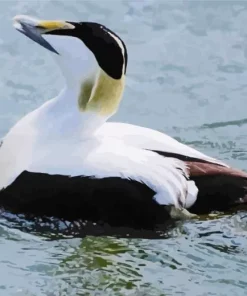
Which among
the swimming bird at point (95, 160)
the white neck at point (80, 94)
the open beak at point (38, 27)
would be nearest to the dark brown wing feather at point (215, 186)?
the swimming bird at point (95, 160)

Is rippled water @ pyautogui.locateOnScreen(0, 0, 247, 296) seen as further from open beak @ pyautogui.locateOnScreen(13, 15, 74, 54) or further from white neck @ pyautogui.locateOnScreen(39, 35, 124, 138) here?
open beak @ pyautogui.locateOnScreen(13, 15, 74, 54)

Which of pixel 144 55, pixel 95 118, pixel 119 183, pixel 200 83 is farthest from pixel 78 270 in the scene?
pixel 144 55

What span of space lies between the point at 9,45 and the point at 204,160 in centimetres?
308

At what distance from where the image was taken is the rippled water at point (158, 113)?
165 inches

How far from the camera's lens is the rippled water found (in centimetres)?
419

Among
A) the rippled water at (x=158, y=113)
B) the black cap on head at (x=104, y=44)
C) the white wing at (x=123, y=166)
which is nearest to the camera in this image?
the rippled water at (x=158, y=113)

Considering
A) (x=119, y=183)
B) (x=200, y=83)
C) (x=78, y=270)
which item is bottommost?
(x=78, y=270)

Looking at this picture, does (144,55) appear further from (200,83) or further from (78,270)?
(78,270)

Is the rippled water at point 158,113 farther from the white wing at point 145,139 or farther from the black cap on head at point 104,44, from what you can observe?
the black cap on head at point 104,44

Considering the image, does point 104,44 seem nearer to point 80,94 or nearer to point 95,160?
point 80,94

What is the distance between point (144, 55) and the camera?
738 cm

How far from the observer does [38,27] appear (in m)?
4.70

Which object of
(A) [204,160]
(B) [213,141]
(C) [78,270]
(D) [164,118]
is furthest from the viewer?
(D) [164,118]

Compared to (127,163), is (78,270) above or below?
below
